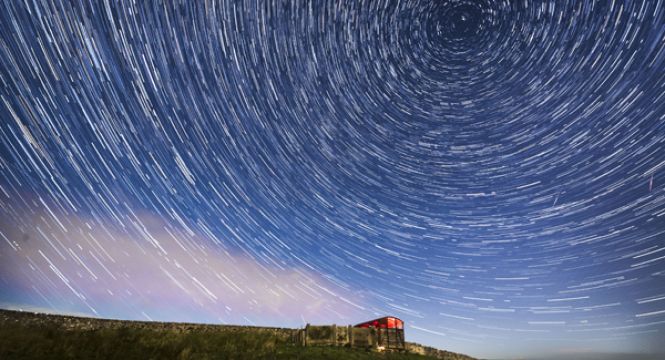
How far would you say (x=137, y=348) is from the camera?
12992mm

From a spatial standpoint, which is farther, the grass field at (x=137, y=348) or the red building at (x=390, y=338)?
the red building at (x=390, y=338)

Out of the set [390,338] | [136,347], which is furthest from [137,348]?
[390,338]

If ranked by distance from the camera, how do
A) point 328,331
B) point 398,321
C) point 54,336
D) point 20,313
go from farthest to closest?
point 398,321
point 20,313
point 328,331
point 54,336

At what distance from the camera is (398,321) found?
21.8 m

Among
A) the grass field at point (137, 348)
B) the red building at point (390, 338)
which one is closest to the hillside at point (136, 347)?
the grass field at point (137, 348)

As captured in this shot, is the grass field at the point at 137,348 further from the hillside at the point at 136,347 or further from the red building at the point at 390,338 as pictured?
the red building at the point at 390,338

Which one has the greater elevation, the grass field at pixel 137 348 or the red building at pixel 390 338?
the red building at pixel 390 338

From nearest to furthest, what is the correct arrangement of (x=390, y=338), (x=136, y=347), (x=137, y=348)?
(x=137, y=348) → (x=136, y=347) → (x=390, y=338)

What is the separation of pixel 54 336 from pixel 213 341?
6.29m

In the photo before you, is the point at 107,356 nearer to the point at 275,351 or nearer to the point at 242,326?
the point at 275,351

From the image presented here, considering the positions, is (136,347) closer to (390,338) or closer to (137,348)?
(137,348)

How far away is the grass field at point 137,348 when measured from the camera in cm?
1138

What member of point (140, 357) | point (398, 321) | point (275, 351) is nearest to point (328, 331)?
point (275, 351)

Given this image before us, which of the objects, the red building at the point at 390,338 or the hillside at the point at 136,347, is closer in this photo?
the hillside at the point at 136,347
